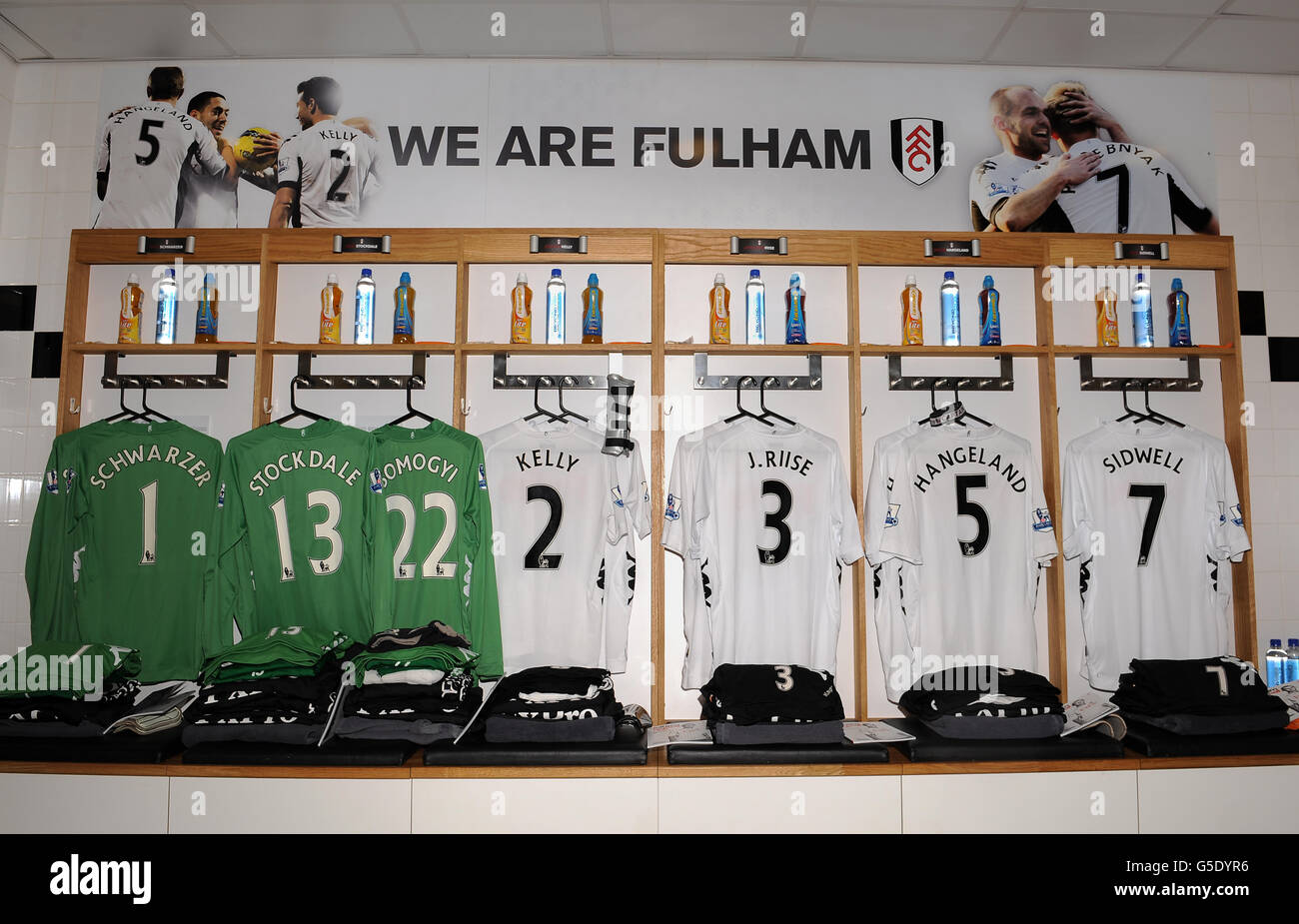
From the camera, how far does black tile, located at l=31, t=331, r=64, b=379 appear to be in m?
3.07

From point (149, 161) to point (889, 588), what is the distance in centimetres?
331

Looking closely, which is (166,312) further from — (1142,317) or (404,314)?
(1142,317)

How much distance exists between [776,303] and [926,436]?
30.4 inches

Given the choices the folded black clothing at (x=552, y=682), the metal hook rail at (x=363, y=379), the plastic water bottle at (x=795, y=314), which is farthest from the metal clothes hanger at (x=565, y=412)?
the folded black clothing at (x=552, y=682)

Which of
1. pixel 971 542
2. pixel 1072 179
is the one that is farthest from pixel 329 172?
pixel 1072 179

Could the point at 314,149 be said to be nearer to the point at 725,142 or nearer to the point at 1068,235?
the point at 725,142

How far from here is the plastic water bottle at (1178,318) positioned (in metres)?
2.98

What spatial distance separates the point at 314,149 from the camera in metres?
3.17

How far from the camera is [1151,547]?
2.81 meters

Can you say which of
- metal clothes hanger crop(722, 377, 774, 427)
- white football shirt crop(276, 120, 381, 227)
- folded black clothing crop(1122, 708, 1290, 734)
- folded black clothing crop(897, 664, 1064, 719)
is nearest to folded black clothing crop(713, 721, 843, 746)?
folded black clothing crop(897, 664, 1064, 719)

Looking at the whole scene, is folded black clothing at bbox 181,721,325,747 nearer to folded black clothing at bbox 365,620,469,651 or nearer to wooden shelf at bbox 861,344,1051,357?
folded black clothing at bbox 365,620,469,651

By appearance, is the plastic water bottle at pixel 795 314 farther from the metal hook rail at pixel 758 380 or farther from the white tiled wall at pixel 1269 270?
the white tiled wall at pixel 1269 270

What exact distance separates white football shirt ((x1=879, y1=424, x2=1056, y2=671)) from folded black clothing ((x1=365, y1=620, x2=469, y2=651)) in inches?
57.6

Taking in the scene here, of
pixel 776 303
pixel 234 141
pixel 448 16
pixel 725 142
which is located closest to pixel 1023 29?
pixel 725 142
